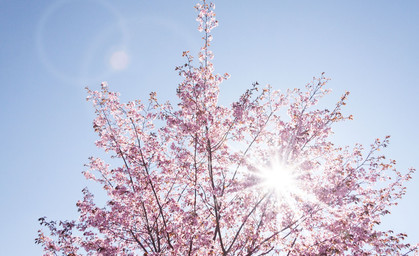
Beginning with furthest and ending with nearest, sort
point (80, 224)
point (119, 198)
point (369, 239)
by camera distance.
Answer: point (119, 198) < point (80, 224) < point (369, 239)

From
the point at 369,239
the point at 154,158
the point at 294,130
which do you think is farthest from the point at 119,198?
the point at 369,239

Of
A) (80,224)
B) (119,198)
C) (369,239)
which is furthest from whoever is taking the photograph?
(119,198)

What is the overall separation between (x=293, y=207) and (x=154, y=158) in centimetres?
540

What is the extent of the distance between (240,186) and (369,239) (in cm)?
440

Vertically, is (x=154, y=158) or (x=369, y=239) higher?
(x=154, y=158)

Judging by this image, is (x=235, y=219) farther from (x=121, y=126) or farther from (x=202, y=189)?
(x=121, y=126)

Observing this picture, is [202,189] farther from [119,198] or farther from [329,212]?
[329,212]

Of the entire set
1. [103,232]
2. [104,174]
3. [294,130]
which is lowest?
[103,232]

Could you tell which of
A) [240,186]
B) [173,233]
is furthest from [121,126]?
[240,186]

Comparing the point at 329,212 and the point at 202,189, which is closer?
the point at 329,212

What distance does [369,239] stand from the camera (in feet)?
26.8

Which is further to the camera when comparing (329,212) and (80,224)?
(80,224)

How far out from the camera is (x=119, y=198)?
9555 millimetres

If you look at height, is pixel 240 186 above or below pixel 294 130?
below
